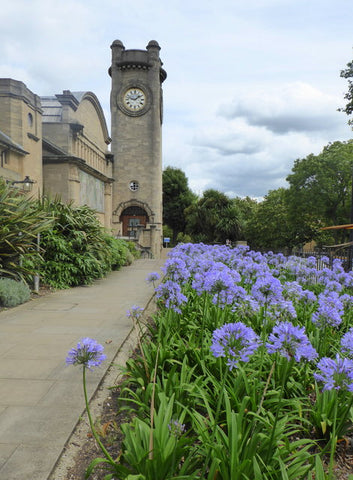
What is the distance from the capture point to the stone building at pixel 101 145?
17672 millimetres

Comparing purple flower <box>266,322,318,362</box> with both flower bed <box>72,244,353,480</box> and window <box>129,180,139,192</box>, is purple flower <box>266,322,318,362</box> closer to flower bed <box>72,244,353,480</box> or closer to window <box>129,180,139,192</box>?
flower bed <box>72,244,353,480</box>

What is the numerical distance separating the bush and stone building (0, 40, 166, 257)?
13.2ft

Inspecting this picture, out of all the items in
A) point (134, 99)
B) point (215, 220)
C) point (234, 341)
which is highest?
point (134, 99)

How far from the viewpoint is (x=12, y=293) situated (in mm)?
6617

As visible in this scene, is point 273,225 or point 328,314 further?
point 273,225

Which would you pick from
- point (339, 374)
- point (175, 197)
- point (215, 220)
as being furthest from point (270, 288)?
point (175, 197)

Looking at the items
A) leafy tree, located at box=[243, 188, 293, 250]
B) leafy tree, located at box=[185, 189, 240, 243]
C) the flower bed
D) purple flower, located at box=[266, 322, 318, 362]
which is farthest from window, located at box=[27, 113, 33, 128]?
leafy tree, located at box=[243, 188, 293, 250]

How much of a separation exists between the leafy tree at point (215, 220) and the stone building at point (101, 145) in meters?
6.05

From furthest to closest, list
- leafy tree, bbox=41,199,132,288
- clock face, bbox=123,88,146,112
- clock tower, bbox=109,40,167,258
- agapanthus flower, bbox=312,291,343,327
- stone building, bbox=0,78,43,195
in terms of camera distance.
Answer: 1. clock face, bbox=123,88,146,112
2. clock tower, bbox=109,40,167,258
3. stone building, bbox=0,78,43,195
4. leafy tree, bbox=41,199,132,288
5. agapanthus flower, bbox=312,291,343,327

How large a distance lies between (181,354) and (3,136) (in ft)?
56.6

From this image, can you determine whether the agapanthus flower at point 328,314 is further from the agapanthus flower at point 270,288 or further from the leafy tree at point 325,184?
the leafy tree at point 325,184

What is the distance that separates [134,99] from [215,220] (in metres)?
16.5

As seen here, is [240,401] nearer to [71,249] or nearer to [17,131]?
[71,249]

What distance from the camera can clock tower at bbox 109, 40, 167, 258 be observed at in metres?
37.8
